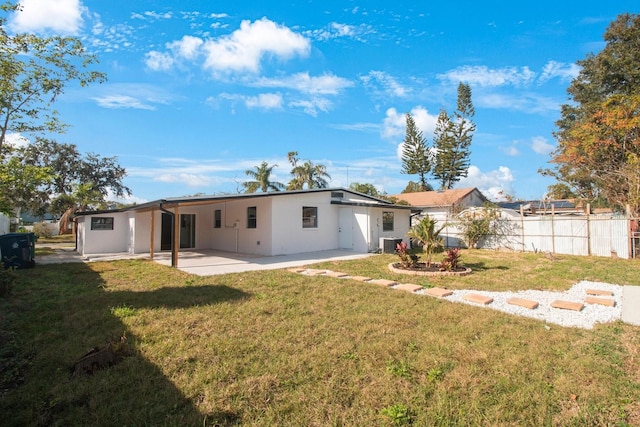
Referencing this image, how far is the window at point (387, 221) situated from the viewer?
52.0 ft

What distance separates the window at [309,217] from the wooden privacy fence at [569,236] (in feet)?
29.5

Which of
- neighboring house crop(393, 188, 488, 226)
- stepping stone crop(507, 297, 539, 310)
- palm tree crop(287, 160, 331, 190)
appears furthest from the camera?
palm tree crop(287, 160, 331, 190)

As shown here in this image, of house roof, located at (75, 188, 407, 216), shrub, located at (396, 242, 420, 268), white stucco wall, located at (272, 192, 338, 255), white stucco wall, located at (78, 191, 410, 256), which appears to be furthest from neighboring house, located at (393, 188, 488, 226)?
shrub, located at (396, 242, 420, 268)

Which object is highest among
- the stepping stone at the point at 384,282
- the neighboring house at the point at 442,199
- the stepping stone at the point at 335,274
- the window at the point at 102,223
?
the neighboring house at the point at 442,199

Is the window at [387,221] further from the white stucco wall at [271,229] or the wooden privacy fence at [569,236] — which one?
the wooden privacy fence at [569,236]

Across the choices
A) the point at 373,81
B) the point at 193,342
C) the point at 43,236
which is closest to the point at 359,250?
the point at 373,81

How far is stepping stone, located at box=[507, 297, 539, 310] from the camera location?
574cm

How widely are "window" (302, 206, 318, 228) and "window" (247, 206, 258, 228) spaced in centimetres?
206

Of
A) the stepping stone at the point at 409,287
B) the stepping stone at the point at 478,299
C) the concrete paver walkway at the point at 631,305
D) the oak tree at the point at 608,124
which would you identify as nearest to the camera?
the concrete paver walkway at the point at 631,305

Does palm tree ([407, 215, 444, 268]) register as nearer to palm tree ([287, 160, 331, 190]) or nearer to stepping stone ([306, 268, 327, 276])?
stepping stone ([306, 268, 327, 276])

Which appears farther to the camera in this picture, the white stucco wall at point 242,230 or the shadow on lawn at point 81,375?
the white stucco wall at point 242,230

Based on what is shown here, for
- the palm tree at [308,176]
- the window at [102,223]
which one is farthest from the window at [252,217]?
the palm tree at [308,176]

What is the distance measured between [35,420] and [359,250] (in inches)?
521

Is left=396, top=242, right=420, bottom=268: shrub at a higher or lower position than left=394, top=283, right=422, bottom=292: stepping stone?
higher
